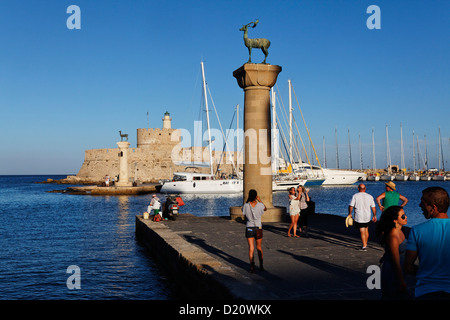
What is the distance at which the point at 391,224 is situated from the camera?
14.0 ft

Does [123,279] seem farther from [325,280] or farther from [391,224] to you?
[391,224]

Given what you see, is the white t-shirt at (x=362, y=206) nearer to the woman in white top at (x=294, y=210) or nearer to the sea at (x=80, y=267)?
the woman in white top at (x=294, y=210)

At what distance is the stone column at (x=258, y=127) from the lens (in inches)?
587

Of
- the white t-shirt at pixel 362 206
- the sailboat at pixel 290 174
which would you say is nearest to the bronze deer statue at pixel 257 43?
the white t-shirt at pixel 362 206

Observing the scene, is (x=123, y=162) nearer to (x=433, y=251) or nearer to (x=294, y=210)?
(x=294, y=210)

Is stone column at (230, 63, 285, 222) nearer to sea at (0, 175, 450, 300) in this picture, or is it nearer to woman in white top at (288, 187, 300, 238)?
woman in white top at (288, 187, 300, 238)

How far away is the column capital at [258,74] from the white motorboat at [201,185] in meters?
39.6

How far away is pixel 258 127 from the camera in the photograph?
1499 centimetres

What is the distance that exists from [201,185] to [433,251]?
5178 centimetres

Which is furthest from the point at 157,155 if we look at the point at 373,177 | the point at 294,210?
the point at 294,210

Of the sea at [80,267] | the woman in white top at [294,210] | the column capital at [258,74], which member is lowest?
the sea at [80,267]

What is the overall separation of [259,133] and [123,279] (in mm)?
6622
